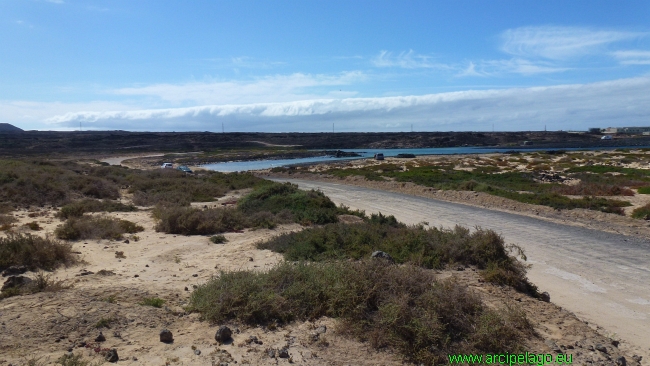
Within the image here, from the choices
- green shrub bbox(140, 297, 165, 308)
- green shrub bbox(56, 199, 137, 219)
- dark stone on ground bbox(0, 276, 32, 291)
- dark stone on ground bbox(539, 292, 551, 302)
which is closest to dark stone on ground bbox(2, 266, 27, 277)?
dark stone on ground bbox(0, 276, 32, 291)

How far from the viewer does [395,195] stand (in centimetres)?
3175

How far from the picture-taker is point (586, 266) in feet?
40.3

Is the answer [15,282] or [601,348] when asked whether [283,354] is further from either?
[15,282]

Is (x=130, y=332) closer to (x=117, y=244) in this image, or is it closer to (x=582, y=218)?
(x=117, y=244)

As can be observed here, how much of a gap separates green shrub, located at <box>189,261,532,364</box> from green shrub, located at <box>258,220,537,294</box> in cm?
239

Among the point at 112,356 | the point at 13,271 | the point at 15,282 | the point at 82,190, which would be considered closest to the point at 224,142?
the point at 82,190

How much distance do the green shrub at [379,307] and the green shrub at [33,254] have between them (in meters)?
4.64

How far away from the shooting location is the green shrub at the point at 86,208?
693 inches

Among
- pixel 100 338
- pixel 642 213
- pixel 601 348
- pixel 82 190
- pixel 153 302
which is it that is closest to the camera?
pixel 100 338

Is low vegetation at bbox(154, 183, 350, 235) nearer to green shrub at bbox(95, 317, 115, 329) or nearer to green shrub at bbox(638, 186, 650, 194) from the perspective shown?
green shrub at bbox(95, 317, 115, 329)

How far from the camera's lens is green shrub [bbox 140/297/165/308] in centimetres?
784

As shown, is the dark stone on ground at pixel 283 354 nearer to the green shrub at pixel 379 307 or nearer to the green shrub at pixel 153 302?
the green shrub at pixel 379 307

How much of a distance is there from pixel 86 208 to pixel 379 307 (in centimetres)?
1606

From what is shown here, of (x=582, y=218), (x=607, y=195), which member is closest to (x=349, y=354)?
(x=582, y=218)
